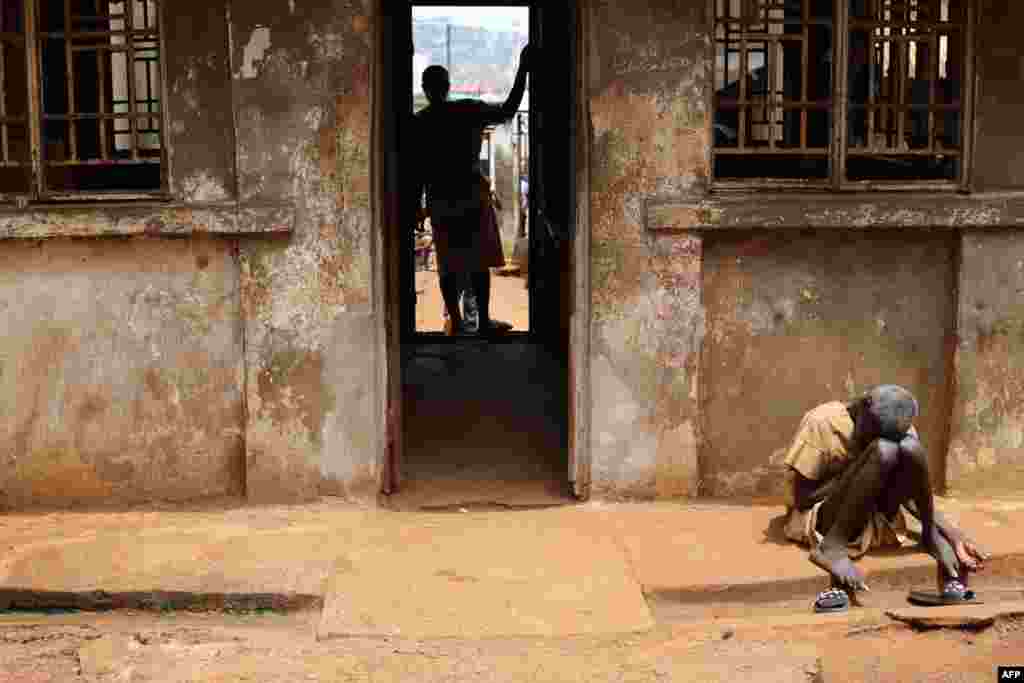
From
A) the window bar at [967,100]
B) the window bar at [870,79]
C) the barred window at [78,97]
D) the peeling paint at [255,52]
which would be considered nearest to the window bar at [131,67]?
the barred window at [78,97]

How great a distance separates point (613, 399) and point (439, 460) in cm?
133

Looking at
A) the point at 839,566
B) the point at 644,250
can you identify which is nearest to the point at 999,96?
the point at 644,250

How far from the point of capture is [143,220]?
20.0 feet

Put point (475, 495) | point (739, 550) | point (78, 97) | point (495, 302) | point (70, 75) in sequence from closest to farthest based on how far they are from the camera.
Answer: point (739, 550)
point (70, 75)
point (475, 495)
point (78, 97)
point (495, 302)

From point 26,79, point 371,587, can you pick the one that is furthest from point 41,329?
point 371,587

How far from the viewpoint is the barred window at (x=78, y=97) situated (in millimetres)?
6137

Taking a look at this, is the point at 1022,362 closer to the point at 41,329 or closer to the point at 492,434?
the point at 492,434

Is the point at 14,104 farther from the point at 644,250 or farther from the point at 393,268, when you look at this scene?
the point at 644,250

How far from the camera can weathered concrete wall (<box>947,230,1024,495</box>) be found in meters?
6.38

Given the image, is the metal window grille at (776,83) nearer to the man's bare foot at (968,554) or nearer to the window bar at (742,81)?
the window bar at (742,81)

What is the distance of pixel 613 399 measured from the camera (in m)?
6.33

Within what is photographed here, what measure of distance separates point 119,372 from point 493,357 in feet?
13.5

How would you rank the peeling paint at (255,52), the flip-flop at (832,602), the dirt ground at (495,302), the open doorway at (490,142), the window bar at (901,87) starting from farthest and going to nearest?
the open doorway at (490,142) → the dirt ground at (495,302) → the window bar at (901,87) → the peeling paint at (255,52) → the flip-flop at (832,602)

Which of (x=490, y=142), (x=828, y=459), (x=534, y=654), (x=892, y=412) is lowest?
(x=534, y=654)
